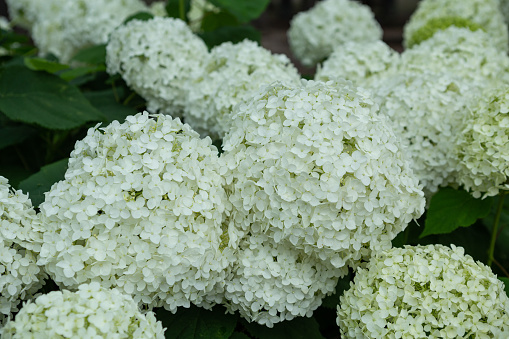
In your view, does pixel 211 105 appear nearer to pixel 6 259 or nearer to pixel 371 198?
pixel 371 198

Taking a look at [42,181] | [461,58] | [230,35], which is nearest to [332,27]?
[230,35]

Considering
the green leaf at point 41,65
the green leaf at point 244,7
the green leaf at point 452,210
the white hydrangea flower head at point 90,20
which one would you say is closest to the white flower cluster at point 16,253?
the green leaf at point 41,65

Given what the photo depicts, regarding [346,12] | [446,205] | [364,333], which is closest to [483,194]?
[446,205]

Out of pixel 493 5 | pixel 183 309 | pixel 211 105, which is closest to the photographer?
pixel 183 309

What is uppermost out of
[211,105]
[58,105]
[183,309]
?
[211,105]

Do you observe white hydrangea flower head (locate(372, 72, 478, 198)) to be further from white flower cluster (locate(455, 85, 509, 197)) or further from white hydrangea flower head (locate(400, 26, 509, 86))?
white hydrangea flower head (locate(400, 26, 509, 86))
